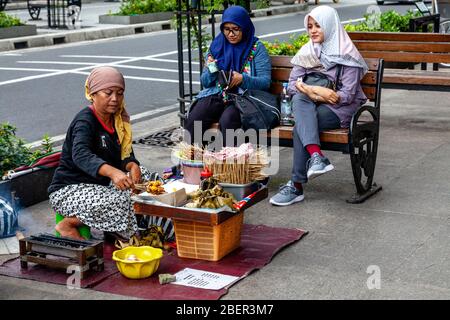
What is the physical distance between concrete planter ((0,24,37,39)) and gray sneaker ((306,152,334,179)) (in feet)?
47.5

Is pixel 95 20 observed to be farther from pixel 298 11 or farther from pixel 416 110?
pixel 416 110

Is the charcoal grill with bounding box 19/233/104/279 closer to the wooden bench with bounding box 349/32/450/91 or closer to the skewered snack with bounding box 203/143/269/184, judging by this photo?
the skewered snack with bounding box 203/143/269/184

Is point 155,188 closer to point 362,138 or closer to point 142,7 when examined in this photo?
point 362,138

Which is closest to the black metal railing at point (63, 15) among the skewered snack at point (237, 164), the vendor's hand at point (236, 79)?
the vendor's hand at point (236, 79)

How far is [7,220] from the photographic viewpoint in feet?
20.4

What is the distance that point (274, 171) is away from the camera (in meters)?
7.79

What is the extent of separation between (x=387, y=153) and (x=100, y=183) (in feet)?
11.6

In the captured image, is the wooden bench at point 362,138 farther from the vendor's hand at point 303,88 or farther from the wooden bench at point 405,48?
the wooden bench at point 405,48

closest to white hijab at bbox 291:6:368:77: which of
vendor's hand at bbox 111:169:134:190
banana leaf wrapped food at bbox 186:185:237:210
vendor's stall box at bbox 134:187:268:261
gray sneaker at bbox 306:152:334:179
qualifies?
gray sneaker at bbox 306:152:334:179

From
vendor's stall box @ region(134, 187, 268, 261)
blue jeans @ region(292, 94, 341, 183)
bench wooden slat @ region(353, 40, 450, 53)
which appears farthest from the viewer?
bench wooden slat @ region(353, 40, 450, 53)

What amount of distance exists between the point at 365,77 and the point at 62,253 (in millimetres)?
3260

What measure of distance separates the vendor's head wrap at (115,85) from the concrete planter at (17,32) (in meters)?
14.6

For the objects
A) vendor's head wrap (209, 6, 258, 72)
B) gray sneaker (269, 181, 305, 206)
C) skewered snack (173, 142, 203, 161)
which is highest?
vendor's head wrap (209, 6, 258, 72)

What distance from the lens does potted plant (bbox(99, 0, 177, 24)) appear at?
23547 millimetres
